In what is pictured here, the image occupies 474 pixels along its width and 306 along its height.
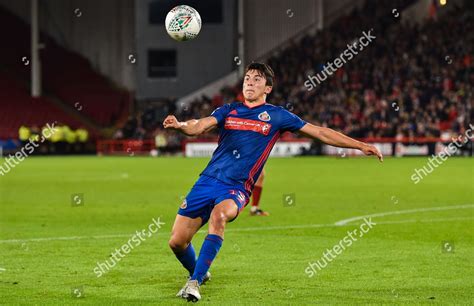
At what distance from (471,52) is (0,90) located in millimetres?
29792

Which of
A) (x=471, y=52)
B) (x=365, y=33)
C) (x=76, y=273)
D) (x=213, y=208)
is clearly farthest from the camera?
(x=365, y=33)

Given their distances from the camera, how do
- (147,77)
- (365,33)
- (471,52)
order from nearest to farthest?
1. (471,52)
2. (365,33)
3. (147,77)

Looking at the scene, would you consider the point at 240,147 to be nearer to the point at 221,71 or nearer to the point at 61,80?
the point at 221,71

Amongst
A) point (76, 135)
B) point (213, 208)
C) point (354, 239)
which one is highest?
point (213, 208)

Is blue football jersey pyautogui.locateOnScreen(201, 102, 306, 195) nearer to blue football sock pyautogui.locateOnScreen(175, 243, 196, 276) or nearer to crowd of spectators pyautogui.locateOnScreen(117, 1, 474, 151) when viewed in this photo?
blue football sock pyautogui.locateOnScreen(175, 243, 196, 276)

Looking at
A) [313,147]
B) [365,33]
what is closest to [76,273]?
[313,147]

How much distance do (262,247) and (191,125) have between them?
4.58 meters

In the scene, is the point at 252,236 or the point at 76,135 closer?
the point at 252,236

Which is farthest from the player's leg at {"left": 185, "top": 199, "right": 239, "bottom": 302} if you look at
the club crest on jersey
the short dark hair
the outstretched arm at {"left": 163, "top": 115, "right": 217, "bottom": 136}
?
the short dark hair

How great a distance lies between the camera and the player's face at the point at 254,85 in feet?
29.6

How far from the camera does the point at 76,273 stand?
10.4 meters

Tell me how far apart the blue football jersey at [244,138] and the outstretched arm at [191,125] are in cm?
19

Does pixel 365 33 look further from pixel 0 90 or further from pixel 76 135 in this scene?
pixel 0 90

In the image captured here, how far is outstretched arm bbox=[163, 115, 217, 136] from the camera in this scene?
321 inches
